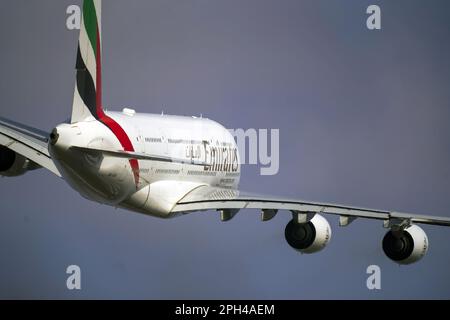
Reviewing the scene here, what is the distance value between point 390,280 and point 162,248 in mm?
8929

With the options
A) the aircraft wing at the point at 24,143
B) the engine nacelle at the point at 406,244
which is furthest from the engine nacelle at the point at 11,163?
the engine nacelle at the point at 406,244

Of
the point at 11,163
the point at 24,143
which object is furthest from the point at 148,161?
the point at 11,163

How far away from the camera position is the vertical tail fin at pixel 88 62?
67312 mm

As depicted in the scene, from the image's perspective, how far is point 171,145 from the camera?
7556 cm

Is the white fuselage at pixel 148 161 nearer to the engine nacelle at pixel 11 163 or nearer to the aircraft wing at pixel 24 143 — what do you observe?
the aircraft wing at pixel 24 143

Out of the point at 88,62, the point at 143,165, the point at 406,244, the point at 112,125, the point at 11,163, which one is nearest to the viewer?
the point at 88,62

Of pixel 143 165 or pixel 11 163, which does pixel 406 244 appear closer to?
pixel 143 165

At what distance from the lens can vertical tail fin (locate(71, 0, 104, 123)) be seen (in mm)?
67312

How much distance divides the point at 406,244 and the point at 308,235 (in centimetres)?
337

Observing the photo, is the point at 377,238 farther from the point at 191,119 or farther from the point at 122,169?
the point at 122,169

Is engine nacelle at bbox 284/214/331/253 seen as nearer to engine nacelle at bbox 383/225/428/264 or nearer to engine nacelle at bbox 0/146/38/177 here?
engine nacelle at bbox 383/225/428/264

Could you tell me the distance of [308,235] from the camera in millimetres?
75188

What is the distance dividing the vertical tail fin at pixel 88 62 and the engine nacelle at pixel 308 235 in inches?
409
